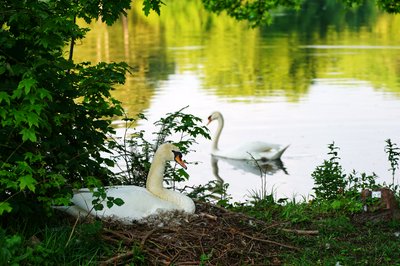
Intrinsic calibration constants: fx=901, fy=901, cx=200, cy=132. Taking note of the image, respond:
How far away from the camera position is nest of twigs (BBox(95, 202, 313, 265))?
7.21 metres

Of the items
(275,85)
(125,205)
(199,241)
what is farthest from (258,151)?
(275,85)

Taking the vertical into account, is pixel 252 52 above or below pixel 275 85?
above

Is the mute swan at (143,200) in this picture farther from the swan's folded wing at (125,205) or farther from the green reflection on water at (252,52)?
the green reflection on water at (252,52)

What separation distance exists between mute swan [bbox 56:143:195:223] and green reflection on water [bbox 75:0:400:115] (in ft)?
36.1

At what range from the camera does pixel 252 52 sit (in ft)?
125

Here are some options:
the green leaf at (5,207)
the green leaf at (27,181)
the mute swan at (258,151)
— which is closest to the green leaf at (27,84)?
the green leaf at (27,181)

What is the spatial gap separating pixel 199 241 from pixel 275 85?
2215 centimetres

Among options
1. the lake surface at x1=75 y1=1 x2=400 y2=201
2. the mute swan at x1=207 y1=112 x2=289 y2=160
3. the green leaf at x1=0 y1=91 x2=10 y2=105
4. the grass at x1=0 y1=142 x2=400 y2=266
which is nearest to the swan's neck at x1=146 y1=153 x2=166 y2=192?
the grass at x1=0 y1=142 x2=400 y2=266

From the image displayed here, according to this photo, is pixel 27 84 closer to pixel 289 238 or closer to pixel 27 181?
pixel 27 181

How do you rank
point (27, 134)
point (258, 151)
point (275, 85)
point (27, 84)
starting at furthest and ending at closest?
point (275, 85), point (258, 151), point (27, 134), point (27, 84)

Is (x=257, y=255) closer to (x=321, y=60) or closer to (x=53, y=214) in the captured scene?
(x=53, y=214)

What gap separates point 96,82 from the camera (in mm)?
8688

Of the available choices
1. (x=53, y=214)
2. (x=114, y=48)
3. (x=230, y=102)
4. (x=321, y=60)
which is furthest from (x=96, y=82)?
→ (x=114, y=48)

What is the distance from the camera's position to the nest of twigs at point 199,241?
23.7 feet
